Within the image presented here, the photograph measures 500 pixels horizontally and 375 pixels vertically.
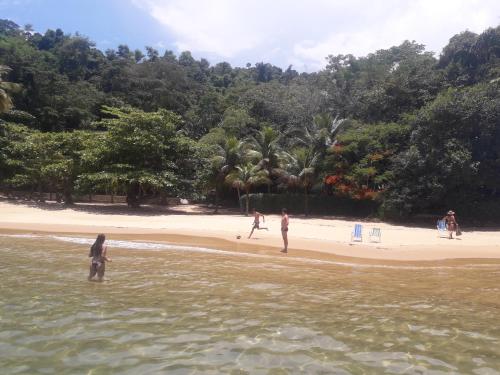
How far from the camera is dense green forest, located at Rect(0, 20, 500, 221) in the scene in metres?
28.3

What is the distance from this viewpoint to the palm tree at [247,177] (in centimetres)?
3381

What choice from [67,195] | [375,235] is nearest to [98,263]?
[375,235]

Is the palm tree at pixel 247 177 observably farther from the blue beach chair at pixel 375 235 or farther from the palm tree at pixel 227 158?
the blue beach chair at pixel 375 235

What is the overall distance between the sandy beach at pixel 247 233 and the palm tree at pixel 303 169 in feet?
22.8

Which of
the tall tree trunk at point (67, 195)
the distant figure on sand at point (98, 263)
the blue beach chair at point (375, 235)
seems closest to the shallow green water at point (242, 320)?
the distant figure on sand at point (98, 263)

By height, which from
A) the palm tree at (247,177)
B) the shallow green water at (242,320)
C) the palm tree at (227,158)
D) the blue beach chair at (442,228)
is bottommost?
the shallow green water at (242,320)

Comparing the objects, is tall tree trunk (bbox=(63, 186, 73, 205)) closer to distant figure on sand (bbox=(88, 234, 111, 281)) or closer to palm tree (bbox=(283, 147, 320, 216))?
palm tree (bbox=(283, 147, 320, 216))

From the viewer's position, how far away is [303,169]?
111 ft

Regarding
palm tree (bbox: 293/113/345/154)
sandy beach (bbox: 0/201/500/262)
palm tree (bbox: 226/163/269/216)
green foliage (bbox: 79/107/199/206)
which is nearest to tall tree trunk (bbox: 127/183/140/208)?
green foliage (bbox: 79/107/199/206)

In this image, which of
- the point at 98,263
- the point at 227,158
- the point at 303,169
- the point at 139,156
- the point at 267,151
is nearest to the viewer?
the point at 98,263

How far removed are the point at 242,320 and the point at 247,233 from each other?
14.2 meters

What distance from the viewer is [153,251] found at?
678 inches

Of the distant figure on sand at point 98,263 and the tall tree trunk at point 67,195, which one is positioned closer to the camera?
the distant figure on sand at point 98,263

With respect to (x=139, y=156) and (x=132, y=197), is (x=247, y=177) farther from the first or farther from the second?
Result: (x=132, y=197)
